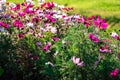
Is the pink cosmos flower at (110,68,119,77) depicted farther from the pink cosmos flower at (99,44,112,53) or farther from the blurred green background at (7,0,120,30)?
the blurred green background at (7,0,120,30)

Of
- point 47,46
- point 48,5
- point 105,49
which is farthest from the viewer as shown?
point 48,5

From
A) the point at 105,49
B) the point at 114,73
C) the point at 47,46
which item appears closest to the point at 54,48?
the point at 47,46

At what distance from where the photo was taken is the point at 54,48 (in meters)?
5.70

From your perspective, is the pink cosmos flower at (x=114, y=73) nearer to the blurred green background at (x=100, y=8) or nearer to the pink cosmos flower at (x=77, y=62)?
the pink cosmos flower at (x=77, y=62)

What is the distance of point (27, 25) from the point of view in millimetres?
6113

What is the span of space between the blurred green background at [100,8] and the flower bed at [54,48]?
182 inches

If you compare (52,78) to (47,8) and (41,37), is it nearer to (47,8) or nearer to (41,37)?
(41,37)

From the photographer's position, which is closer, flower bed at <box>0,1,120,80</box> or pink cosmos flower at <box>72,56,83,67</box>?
pink cosmos flower at <box>72,56,83,67</box>

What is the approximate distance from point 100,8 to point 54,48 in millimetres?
8018

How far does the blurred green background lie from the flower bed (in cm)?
462

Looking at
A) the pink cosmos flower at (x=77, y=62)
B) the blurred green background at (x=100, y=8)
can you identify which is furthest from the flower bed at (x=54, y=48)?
the blurred green background at (x=100, y=8)

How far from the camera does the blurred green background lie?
463 inches

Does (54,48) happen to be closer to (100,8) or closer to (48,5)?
(48,5)

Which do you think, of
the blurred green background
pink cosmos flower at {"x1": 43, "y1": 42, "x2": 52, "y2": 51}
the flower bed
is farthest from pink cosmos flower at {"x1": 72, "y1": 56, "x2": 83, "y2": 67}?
the blurred green background
